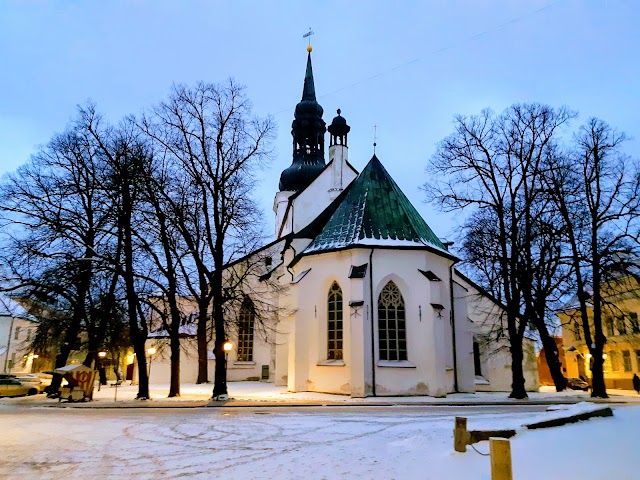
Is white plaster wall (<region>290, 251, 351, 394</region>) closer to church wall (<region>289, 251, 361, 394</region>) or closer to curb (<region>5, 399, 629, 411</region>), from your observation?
church wall (<region>289, 251, 361, 394</region>)

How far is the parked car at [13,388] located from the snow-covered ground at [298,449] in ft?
42.7

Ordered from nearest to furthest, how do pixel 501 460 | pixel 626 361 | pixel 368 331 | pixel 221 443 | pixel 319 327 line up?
1. pixel 501 460
2. pixel 221 443
3. pixel 368 331
4. pixel 319 327
5. pixel 626 361

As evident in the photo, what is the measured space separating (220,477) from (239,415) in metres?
7.23

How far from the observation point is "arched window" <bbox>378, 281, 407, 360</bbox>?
2108cm

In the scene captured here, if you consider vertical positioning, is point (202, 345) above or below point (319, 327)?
below

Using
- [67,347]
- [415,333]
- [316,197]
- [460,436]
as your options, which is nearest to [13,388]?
[67,347]

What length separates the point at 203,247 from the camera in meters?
22.0

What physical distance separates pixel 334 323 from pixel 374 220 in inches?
193

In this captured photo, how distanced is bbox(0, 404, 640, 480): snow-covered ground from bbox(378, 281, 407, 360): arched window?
27.1ft

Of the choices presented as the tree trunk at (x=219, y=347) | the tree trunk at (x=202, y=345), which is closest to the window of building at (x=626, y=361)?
the tree trunk at (x=202, y=345)

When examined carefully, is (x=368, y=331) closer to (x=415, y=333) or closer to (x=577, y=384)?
(x=415, y=333)

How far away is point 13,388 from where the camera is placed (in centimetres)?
2412

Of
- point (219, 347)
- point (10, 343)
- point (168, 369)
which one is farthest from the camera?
point (10, 343)

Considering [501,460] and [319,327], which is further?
[319,327]
